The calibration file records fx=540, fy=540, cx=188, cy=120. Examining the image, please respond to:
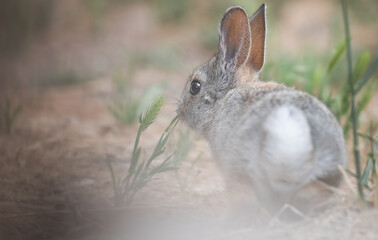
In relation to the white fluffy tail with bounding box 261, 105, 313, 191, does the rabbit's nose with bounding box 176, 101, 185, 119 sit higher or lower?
higher

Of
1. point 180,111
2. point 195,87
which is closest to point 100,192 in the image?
point 180,111

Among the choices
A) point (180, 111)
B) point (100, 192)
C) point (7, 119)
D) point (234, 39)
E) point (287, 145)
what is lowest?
point (287, 145)

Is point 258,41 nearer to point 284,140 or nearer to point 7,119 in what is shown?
point 284,140

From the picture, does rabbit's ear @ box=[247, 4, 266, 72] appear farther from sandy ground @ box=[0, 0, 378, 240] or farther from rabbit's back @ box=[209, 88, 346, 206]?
rabbit's back @ box=[209, 88, 346, 206]

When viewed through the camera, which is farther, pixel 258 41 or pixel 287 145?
pixel 258 41

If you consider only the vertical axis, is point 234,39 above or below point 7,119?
below

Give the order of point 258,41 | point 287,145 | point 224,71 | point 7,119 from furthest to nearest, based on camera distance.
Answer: point 7,119, point 258,41, point 224,71, point 287,145

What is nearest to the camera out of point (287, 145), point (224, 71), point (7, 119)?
point (287, 145)

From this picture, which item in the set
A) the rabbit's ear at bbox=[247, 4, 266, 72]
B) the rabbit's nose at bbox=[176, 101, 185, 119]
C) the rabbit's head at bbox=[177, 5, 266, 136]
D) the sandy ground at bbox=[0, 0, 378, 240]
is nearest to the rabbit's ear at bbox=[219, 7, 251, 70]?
the rabbit's head at bbox=[177, 5, 266, 136]
